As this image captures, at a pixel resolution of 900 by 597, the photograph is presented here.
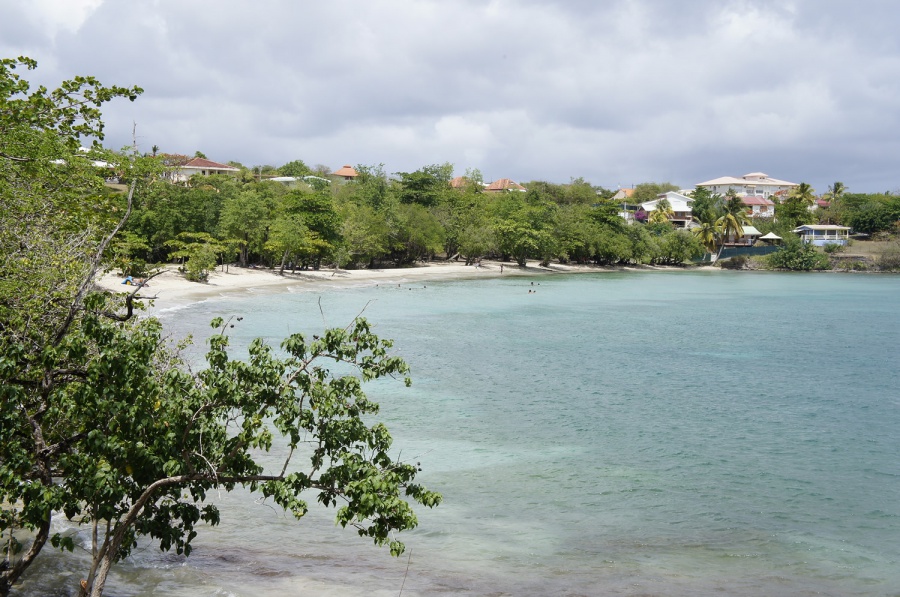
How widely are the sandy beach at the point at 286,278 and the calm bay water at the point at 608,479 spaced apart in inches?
287

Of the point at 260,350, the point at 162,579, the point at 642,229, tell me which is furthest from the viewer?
the point at 642,229

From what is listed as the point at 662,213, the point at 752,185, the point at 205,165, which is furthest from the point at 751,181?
the point at 205,165

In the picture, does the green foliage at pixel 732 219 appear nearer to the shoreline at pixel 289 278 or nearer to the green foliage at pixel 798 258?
the green foliage at pixel 798 258

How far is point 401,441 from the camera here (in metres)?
15.2

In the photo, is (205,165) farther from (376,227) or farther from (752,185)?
(752,185)

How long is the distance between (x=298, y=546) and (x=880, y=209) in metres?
104

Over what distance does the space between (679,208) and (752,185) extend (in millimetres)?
38228

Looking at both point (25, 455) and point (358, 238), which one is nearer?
point (25, 455)

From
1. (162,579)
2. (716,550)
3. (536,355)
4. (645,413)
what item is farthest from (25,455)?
(536,355)

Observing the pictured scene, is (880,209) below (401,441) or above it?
above

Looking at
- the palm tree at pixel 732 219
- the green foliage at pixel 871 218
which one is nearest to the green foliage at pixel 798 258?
the palm tree at pixel 732 219

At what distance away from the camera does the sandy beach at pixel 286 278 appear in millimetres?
38094

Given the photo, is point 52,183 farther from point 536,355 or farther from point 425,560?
point 536,355

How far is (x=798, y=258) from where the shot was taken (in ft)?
291
